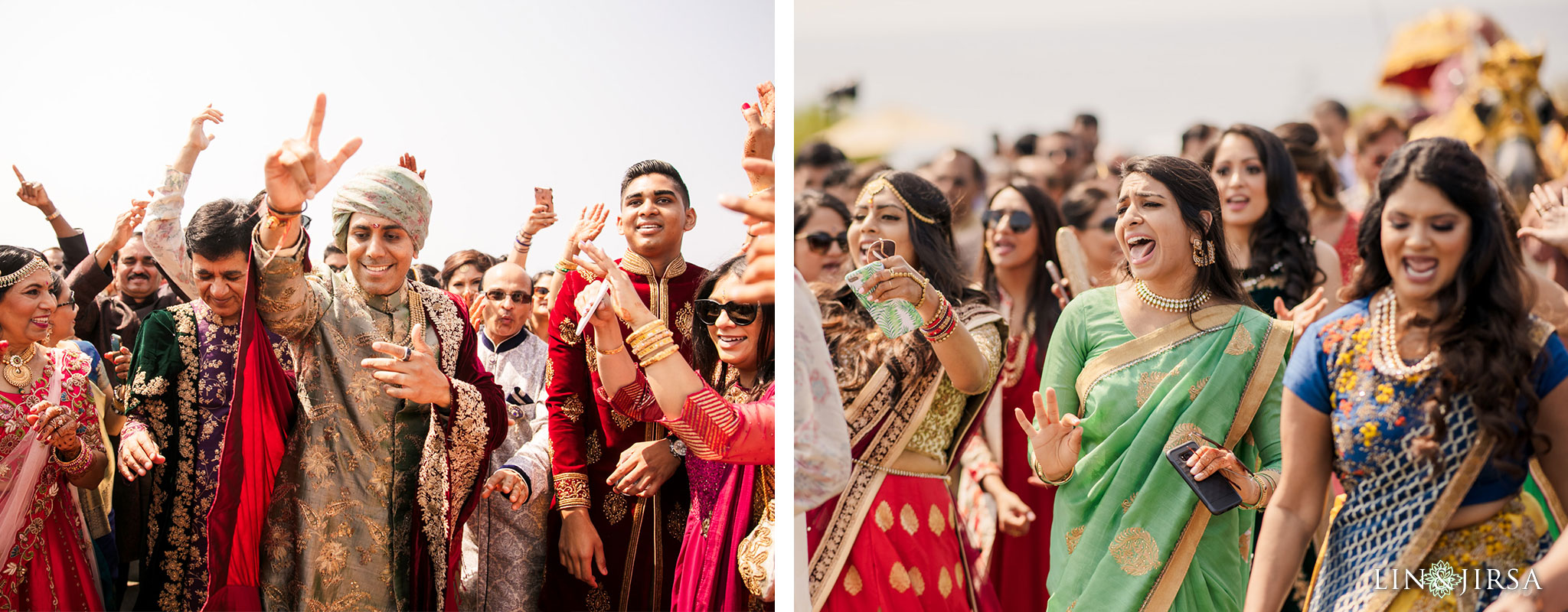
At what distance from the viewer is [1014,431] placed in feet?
10.8

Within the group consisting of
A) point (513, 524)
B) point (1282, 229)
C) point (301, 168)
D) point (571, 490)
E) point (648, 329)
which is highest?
point (301, 168)

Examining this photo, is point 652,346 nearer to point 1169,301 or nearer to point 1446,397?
point 1169,301

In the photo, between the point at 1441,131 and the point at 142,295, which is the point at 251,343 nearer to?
the point at 142,295

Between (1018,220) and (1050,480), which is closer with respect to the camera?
(1050,480)

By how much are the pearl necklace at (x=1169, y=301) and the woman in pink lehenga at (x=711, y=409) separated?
858 mm

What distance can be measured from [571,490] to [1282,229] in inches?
81.9

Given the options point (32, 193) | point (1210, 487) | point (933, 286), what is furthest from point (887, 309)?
point (32, 193)

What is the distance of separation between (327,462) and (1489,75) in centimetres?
285

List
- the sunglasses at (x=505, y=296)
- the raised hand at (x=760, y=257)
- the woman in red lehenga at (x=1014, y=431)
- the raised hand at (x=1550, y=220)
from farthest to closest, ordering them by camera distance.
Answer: the sunglasses at (x=505, y=296) → the woman in red lehenga at (x=1014, y=431) → the raised hand at (x=760, y=257) → the raised hand at (x=1550, y=220)

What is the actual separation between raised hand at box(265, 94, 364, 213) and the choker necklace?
40.7 inches

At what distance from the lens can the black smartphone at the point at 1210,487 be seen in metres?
2.25

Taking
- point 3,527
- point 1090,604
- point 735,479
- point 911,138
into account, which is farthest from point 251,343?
point 911,138

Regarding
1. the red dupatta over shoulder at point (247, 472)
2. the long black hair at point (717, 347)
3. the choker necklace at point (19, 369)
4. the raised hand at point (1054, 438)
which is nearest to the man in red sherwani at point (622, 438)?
the long black hair at point (717, 347)

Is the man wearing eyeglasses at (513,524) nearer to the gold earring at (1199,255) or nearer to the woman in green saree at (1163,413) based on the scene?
the woman in green saree at (1163,413)
